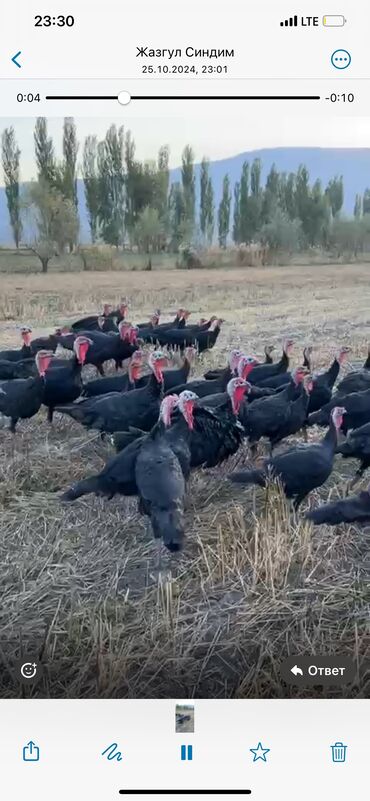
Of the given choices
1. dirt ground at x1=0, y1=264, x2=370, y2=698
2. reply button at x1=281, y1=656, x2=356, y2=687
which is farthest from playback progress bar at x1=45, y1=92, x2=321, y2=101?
reply button at x1=281, y1=656, x2=356, y2=687

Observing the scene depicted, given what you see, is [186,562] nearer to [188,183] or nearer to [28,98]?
[188,183]

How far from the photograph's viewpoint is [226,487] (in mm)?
1960

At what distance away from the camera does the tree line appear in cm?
183

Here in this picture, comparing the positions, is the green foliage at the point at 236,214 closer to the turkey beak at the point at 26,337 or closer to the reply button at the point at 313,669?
the turkey beak at the point at 26,337

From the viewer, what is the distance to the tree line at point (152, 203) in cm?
183

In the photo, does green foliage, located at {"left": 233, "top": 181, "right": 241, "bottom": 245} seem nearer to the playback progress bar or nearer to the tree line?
the tree line

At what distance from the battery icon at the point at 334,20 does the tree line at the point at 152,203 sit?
12.7 inches

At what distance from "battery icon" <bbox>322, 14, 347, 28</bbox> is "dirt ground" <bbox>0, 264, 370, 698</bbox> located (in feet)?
1.82

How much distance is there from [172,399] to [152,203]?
1.66ft

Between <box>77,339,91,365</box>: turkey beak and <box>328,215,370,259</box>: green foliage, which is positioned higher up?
<box>328,215,370,259</box>: green foliage

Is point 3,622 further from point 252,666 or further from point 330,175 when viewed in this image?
point 330,175
